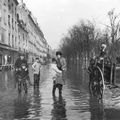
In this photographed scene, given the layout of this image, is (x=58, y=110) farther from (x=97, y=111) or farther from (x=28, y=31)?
(x=28, y=31)

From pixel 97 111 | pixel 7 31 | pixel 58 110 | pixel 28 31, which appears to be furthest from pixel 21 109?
pixel 28 31

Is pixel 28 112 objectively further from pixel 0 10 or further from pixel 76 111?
pixel 0 10

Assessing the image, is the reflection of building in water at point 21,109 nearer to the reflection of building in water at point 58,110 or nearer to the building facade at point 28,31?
the reflection of building in water at point 58,110

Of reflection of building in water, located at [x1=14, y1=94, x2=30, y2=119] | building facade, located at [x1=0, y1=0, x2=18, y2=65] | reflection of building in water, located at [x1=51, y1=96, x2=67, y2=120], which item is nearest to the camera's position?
reflection of building in water, located at [x1=51, y1=96, x2=67, y2=120]

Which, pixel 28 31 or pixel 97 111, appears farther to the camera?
pixel 28 31

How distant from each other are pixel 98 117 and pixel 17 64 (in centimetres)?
643

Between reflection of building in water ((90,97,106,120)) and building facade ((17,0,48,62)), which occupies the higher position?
building facade ((17,0,48,62))

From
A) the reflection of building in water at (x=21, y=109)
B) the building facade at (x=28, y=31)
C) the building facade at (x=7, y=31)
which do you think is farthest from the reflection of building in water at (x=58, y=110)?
the building facade at (x=28, y=31)

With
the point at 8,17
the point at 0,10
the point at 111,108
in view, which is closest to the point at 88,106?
the point at 111,108

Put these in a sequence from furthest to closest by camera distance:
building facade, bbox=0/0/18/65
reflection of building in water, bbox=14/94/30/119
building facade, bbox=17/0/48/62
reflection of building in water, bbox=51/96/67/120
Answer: building facade, bbox=17/0/48/62 → building facade, bbox=0/0/18/65 → reflection of building in water, bbox=14/94/30/119 → reflection of building in water, bbox=51/96/67/120

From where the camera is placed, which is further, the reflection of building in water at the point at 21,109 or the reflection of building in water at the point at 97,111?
the reflection of building in water at the point at 21,109

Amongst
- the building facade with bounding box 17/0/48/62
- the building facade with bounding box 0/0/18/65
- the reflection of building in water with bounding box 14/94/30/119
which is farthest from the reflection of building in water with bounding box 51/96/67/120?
the building facade with bounding box 17/0/48/62

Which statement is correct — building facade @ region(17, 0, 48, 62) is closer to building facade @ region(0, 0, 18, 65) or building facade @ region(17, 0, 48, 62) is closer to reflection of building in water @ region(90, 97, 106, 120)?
building facade @ region(0, 0, 18, 65)

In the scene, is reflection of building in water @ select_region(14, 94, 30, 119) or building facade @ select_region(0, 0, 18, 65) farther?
building facade @ select_region(0, 0, 18, 65)
